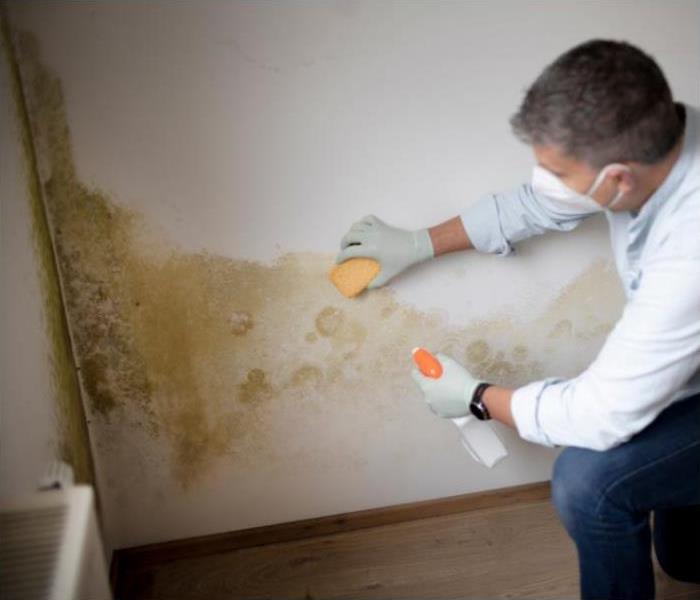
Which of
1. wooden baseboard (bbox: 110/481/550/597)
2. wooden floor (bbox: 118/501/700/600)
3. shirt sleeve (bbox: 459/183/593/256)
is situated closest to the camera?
shirt sleeve (bbox: 459/183/593/256)

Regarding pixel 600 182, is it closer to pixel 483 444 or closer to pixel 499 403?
pixel 499 403

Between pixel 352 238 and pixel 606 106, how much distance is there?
1.88 ft

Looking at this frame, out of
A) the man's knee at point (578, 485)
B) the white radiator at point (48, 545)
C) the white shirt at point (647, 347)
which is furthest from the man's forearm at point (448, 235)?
the white radiator at point (48, 545)

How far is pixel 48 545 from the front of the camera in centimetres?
84

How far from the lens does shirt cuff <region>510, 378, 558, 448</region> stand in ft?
3.84

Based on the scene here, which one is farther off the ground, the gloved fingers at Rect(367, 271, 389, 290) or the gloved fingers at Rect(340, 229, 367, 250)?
the gloved fingers at Rect(340, 229, 367, 250)

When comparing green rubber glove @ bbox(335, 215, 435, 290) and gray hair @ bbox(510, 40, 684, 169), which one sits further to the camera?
green rubber glove @ bbox(335, 215, 435, 290)

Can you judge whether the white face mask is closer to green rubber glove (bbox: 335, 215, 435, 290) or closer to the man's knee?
green rubber glove (bbox: 335, 215, 435, 290)

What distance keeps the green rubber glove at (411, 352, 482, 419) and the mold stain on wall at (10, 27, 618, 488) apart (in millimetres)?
232

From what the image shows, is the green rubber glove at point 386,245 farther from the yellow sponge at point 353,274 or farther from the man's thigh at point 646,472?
the man's thigh at point 646,472

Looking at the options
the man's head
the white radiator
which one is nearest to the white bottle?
the man's head

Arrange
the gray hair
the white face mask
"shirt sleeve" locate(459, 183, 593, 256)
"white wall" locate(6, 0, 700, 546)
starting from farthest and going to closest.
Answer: "shirt sleeve" locate(459, 183, 593, 256)
"white wall" locate(6, 0, 700, 546)
the white face mask
the gray hair

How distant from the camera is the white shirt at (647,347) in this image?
41.1 inches

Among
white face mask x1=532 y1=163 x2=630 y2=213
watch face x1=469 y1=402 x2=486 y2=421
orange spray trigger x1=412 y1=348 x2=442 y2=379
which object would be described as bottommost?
watch face x1=469 y1=402 x2=486 y2=421
